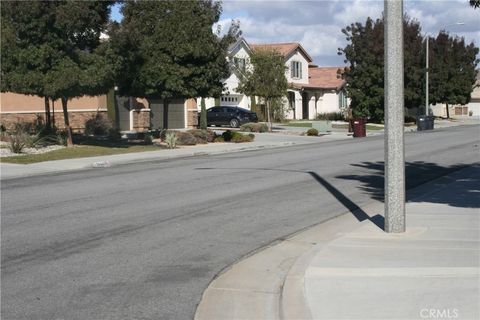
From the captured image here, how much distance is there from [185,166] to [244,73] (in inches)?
933

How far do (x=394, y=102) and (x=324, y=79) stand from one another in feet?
207

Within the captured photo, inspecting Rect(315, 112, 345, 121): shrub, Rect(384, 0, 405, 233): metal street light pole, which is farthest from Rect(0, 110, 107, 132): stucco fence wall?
Rect(315, 112, 345, 121): shrub

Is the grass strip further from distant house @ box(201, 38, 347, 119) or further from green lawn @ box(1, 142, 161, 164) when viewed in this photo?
distant house @ box(201, 38, 347, 119)

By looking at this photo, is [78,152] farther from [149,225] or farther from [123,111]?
[149,225]

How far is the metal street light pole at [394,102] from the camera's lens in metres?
8.36

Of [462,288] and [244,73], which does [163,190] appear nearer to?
[462,288]

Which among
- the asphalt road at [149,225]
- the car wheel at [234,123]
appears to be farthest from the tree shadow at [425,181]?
the car wheel at [234,123]

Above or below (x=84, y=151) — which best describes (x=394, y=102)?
above

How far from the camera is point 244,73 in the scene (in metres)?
43.9

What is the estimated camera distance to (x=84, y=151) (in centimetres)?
2662

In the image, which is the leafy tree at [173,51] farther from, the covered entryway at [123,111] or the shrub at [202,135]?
the covered entryway at [123,111]

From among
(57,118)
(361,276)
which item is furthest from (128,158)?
(361,276)

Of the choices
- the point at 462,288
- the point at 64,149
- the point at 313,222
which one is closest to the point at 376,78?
the point at 64,149

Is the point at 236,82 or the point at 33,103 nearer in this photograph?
the point at 33,103
